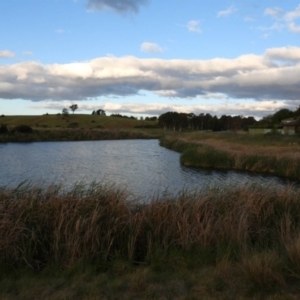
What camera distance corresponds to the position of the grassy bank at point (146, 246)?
5.34 m

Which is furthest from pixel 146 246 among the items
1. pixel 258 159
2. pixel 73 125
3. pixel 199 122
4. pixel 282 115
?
pixel 199 122

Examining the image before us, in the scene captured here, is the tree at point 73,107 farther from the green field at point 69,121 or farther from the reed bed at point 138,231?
the reed bed at point 138,231

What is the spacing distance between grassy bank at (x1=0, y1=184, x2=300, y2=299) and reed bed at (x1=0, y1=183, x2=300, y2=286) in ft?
0.06

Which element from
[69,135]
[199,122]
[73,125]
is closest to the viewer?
[69,135]

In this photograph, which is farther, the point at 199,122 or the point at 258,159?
the point at 199,122

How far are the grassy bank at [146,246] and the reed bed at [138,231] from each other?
0.02 meters

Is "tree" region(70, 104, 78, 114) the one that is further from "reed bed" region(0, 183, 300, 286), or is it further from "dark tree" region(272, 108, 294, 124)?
"reed bed" region(0, 183, 300, 286)

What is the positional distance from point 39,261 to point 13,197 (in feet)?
6.91

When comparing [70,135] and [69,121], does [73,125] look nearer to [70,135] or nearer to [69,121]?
[69,121]

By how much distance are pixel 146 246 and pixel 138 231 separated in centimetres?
31

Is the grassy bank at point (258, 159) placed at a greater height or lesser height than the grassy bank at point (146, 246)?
lesser

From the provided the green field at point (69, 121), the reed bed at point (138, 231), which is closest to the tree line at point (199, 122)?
the green field at point (69, 121)

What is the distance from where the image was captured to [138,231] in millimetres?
7621

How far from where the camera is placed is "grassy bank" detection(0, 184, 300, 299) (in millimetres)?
5340
